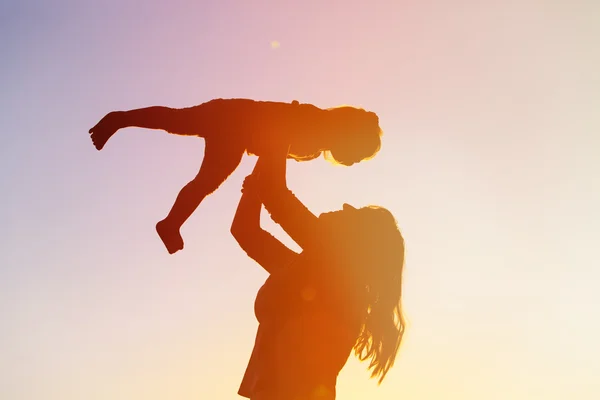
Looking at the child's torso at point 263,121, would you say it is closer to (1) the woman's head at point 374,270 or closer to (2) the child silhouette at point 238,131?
(2) the child silhouette at point 238,131

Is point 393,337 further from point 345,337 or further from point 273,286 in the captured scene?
point 273,286

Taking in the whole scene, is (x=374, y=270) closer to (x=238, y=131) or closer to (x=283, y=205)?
(x=283, y=205)

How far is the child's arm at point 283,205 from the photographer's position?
4695 millimetres

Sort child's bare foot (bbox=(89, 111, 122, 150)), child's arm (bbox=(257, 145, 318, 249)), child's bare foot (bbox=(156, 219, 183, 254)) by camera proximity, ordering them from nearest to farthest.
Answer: child's arm (bbox=(257, 145, 318, 249)), child's bare foot (bbox=(156, 219, 183, 254)), child's bare foot (bbox=(89, 111, 122, 150))

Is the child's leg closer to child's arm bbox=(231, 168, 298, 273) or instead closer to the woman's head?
child's arm bbox=(231, 168, 298, 273)

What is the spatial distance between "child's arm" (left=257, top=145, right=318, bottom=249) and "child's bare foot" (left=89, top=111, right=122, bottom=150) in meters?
1.14

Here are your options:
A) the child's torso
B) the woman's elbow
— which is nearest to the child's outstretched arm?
the child's torso

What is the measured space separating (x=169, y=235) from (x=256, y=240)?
0.71m

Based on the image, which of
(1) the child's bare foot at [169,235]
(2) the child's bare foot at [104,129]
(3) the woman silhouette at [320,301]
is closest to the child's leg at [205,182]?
(1) the child's bare foot at [169,235]

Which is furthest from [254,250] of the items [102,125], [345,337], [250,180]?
[102,125]

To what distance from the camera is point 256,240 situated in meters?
5.35

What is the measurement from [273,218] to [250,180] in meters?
0.55

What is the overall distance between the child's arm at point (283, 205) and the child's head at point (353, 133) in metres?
0.52

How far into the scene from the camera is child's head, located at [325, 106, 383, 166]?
5109 millimetres
